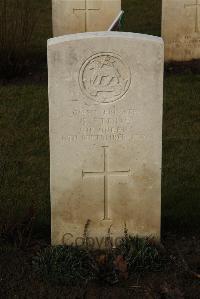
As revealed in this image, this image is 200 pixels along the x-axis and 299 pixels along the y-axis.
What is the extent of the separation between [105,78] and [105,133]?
343 millimetres

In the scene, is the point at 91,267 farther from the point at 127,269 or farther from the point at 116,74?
the point at 116,74

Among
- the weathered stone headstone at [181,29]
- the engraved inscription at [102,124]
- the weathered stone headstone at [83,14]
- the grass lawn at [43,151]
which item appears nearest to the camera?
the engraved inscription at [102,124]

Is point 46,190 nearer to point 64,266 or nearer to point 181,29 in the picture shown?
point 64,266

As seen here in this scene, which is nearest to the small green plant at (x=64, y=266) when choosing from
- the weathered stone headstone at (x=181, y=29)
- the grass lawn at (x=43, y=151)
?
the grass lawn at (x=43, y=151)

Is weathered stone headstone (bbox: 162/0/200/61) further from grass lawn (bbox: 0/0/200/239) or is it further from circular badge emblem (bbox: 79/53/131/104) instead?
circular badge emblem (bbox: 79/53/131/104)

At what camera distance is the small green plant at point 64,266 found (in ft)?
14.6

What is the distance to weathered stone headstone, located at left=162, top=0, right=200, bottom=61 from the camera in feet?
30.8

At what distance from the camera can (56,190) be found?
4.69m

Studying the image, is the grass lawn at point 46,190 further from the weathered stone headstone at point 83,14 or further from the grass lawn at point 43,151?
the weathered stone headstone at point 83,14

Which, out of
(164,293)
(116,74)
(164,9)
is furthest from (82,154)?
(164,9)

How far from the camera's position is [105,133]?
460cm

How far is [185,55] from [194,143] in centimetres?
295

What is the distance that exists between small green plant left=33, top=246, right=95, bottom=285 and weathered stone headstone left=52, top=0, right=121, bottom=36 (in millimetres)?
5173

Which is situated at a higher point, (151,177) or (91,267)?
(151,177)
